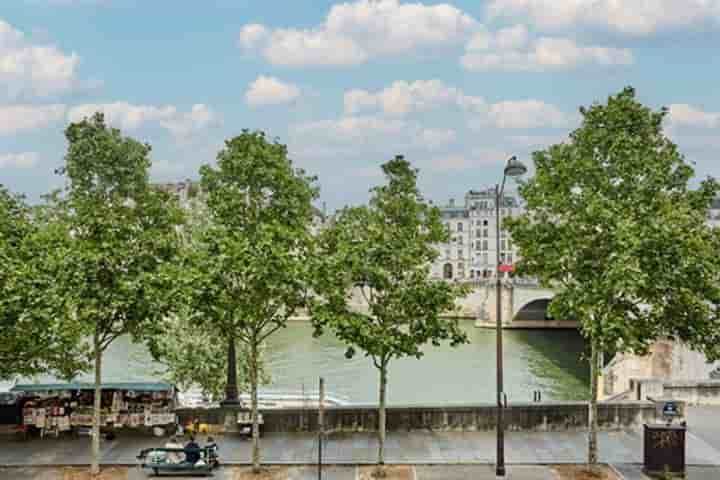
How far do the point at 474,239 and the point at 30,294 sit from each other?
117479 mm

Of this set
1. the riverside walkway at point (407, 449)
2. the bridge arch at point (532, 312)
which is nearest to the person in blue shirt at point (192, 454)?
the riverside walkway at point (407, 449)

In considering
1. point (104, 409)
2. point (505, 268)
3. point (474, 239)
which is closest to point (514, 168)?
point (505, 268)

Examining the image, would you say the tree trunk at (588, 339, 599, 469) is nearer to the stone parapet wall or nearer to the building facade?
the stone parapet wall

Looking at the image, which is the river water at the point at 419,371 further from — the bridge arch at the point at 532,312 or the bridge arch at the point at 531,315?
the bridge arch at the point at 532,312

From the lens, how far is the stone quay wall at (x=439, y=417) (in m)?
23.5

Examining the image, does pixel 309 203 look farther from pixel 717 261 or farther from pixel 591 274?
pixel 717 261

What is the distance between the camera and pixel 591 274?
20516mm

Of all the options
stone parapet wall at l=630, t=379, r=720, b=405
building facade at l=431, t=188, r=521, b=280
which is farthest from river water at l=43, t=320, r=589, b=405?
building facade at l=431, t=188, r=521, b=280

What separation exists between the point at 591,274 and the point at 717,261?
3.04m

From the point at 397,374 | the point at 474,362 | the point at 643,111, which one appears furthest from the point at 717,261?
the point at 474,362

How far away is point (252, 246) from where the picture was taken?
20359 millimetres

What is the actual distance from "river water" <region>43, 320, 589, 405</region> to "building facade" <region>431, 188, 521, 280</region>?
198 feet

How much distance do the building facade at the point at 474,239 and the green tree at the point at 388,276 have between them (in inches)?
4320

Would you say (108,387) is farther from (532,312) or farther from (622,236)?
(532,312)
